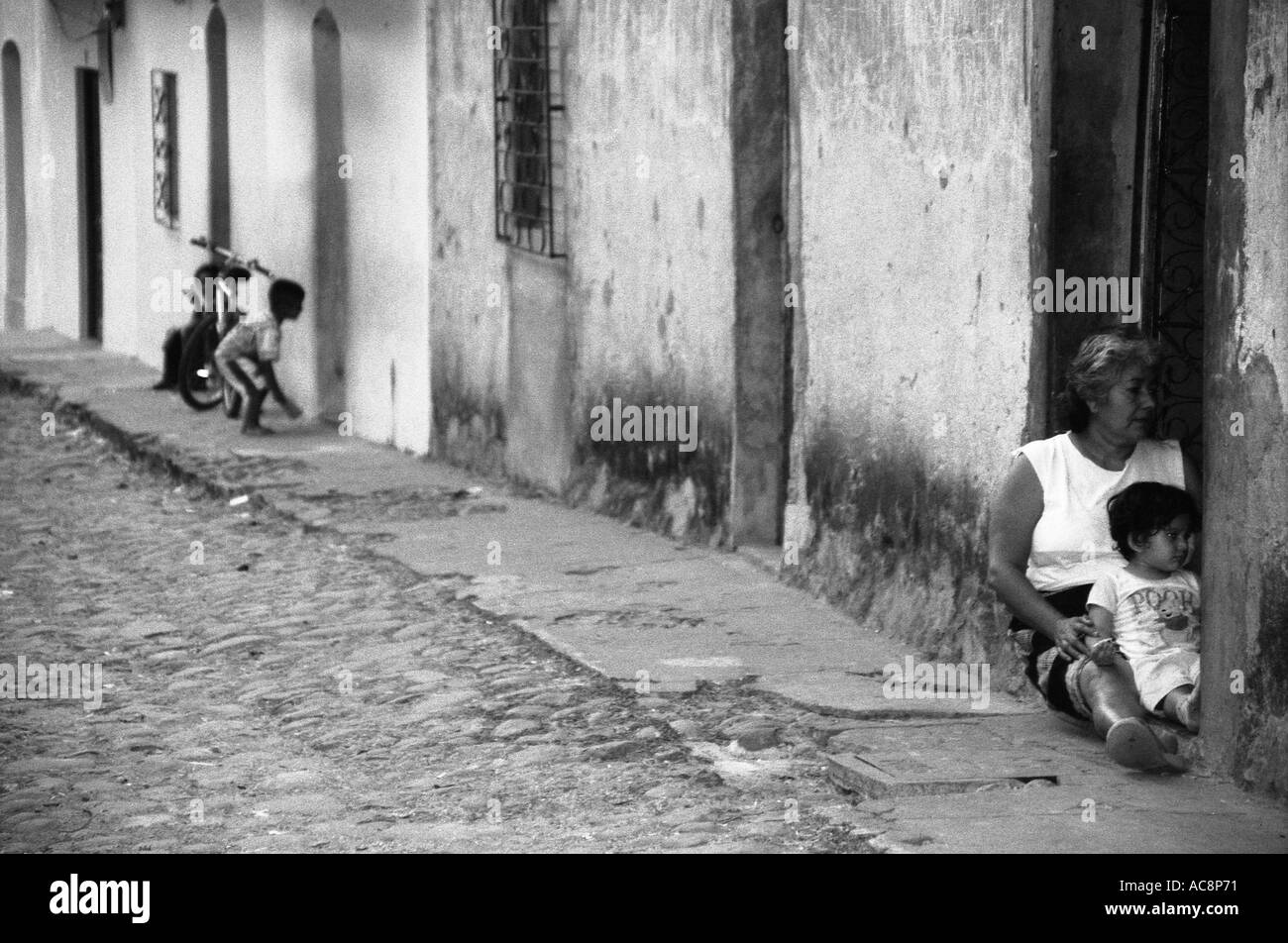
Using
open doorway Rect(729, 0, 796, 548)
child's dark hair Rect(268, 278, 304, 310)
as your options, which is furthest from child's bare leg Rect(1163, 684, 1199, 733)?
child's dark hair Rect(268, 278, 304, 310)

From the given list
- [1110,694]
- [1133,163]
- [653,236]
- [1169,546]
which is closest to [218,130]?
[653,236]

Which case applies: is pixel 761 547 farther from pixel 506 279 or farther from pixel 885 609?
pixel 506 279

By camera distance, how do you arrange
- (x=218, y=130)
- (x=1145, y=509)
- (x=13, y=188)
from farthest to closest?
1. (x=13, y=188)
2. (x=218, y=130)
3. (x=1145, y=509)

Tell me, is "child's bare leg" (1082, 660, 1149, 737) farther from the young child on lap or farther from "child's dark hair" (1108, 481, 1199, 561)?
"child's dark hair" (1108, 481, 1199, 561)

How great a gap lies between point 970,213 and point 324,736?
2.50 meters

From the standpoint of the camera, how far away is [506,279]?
10.9 meters

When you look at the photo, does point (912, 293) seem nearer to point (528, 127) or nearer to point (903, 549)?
point (903, 549)

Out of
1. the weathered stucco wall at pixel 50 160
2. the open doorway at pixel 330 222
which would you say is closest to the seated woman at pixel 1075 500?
the open doorway at pixel 330 222

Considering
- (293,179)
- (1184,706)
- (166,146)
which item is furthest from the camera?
(166,146)

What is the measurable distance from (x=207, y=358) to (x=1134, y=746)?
977 cm

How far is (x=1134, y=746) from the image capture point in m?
5.38

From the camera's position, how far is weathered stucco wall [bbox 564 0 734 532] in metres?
8.70

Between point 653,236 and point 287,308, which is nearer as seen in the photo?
point 653,236
